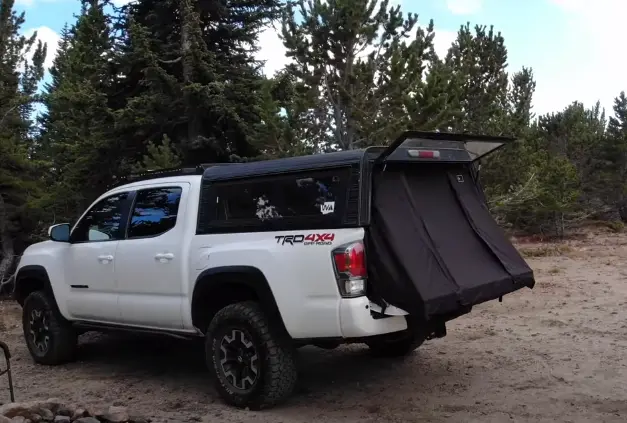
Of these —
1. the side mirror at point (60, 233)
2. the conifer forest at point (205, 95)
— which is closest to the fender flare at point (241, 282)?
the side mirror at point (60, 233)

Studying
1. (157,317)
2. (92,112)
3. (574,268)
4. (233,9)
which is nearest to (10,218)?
(92,112)

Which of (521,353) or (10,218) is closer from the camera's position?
(521,353)

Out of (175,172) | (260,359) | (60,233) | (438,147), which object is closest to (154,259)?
(175,172)

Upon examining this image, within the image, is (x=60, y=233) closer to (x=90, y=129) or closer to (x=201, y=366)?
(x=201, y=366)

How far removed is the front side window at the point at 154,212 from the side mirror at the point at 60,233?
1.07 metres

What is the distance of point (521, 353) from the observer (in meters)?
6.80

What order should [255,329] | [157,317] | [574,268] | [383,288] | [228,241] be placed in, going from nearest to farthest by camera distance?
[383,288]
[255,329]
[228,241]
[157,317]
[574,268]

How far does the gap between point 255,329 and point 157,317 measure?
1302 millimetres

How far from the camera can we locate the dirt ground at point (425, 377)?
16.6 feet

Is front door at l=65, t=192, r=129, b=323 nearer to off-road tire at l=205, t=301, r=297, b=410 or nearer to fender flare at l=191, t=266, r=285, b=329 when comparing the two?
fender flare at l=191, t=266, r=285, b=329

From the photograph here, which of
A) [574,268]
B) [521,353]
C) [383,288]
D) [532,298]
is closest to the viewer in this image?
[383,288]

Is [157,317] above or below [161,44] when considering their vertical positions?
below

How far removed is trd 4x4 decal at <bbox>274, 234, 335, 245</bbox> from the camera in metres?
4.68

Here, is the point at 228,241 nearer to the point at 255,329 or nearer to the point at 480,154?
the point at 255,329
